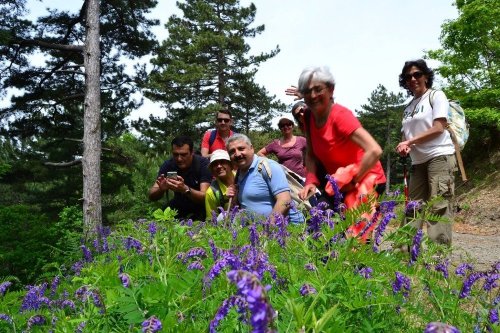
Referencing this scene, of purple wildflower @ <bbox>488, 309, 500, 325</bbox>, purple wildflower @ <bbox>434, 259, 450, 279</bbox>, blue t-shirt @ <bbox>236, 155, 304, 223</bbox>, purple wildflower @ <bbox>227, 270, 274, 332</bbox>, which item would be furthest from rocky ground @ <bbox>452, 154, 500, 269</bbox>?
purple wildflower @ <bbox>227, 270, 274, 332</bbox>

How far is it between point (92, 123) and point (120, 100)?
5.87 metres

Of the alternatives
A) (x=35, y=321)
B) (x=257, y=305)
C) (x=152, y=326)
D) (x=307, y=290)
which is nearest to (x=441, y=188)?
(x=307, y=290)

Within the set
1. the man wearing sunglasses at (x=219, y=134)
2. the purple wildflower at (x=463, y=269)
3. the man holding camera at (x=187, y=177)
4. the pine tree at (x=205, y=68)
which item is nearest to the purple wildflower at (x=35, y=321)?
the purple wildflower at (x=463, y=269)

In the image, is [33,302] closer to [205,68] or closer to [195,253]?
[195,253]

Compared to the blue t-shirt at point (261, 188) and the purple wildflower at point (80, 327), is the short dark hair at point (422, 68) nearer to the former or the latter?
the blue t-shirt at point (261, 188)

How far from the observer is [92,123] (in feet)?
36.6

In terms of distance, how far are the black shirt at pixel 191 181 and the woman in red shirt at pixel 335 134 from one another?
2.40 m

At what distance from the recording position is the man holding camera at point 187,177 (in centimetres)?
531

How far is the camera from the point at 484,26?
17875 millimetres

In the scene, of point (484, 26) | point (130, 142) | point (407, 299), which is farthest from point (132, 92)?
point (407, 299)

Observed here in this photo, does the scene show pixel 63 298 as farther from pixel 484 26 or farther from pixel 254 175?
pixel 484 26

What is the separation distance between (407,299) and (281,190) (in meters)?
2.39

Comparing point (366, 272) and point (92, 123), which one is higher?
point (92, 123)

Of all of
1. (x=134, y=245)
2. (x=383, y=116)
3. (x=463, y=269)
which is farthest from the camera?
(x=383, y=116)
